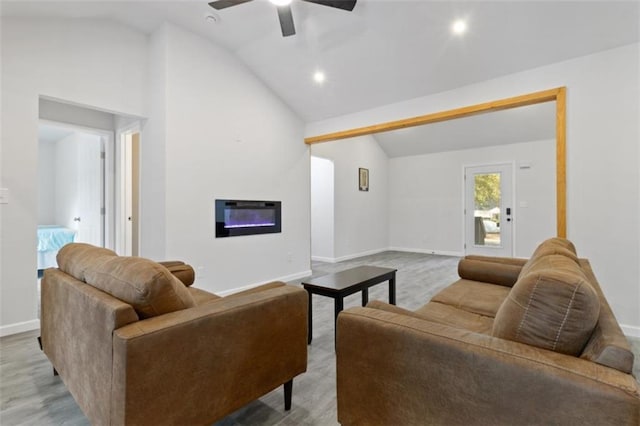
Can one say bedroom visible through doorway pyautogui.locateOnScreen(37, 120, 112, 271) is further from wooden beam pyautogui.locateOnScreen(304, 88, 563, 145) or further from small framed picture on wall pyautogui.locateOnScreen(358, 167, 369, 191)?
small framed picture on wall pyautogui.locateOnScreen(358, 167, 369, 191)

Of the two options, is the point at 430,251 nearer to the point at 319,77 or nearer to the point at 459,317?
the point at 319,77

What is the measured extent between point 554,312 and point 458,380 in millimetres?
367

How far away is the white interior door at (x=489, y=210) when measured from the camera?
21.0ft

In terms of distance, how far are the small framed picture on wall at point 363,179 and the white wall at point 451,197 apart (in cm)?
118

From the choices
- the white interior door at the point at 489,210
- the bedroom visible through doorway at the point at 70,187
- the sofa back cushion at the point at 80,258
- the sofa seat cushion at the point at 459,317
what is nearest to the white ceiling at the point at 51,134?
the bedroom visible through doorway at the point at 70,187

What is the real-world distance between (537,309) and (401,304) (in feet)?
8.61

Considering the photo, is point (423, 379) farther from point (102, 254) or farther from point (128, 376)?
point (102, 254)

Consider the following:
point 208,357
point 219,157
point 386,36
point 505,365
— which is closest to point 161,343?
point 208,357

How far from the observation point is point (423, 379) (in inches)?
42.4

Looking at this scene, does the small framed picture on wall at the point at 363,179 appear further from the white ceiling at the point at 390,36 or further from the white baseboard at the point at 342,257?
the white ceiling at the point at 390,36

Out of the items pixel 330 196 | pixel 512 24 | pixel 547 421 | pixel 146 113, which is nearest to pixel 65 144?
pixel 146 113

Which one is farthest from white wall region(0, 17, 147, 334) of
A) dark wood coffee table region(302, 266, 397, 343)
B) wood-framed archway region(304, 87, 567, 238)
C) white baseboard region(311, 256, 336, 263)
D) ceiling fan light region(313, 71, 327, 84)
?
white baseboard region(311, 256, 336, 263)

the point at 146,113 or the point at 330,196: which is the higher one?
the point at 146,113

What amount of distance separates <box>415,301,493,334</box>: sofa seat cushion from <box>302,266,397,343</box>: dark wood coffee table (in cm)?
56
